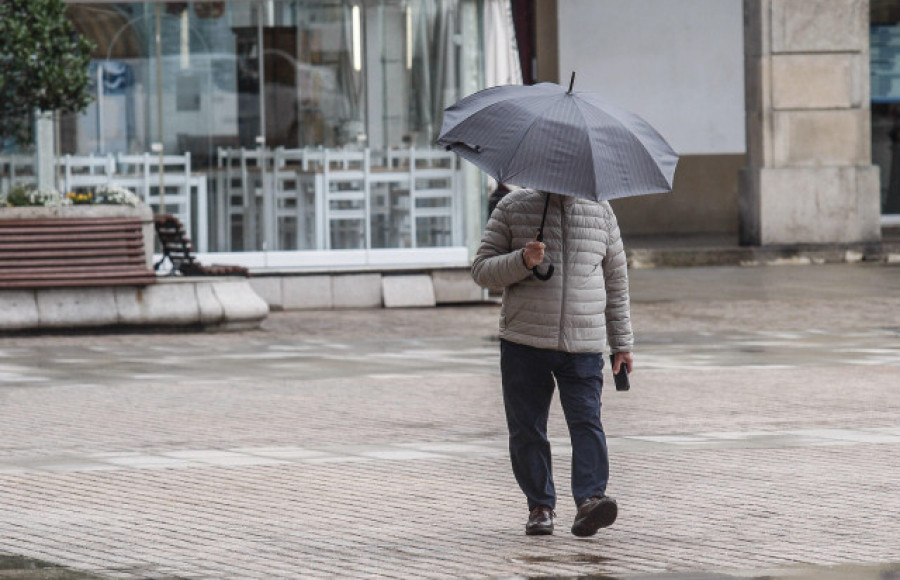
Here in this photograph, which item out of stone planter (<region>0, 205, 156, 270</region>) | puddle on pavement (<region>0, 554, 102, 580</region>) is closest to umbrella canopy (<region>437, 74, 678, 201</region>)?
puddle on pavement (<region>0, 554, 102, 580</region>)

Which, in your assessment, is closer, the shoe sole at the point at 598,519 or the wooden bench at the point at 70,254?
the shoe sole at the point at 598,519

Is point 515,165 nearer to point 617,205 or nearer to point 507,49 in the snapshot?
point 507,49

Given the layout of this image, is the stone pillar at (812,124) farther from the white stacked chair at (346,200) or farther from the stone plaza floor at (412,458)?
the stone plaza floor at (412,458)

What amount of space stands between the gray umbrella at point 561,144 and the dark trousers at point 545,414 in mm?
513

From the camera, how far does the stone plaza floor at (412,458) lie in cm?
714

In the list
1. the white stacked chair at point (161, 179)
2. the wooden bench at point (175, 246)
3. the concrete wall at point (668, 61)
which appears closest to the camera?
the wooden bench at point (175, 246)

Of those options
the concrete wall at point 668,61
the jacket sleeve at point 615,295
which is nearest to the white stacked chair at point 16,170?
the concrete wall at point 668,61

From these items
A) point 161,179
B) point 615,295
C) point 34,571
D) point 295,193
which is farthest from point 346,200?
point 34,571

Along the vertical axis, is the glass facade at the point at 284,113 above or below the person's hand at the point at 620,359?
above

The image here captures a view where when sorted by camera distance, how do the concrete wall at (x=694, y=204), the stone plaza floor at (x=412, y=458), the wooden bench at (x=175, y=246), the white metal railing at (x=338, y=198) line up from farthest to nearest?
1. the concrete wall at (x=694, y=204)
2. the white metal railing at (x=338, y=198)
3. the wooden bench at (x=175, y=246)
4. the stone plaza floor at (x=412, y=458)

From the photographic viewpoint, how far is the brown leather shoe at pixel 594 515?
7336 millimetres

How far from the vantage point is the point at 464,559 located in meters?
7.06

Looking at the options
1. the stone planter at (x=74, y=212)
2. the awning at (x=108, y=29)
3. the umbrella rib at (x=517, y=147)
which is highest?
the awning at (x=108, y=29)

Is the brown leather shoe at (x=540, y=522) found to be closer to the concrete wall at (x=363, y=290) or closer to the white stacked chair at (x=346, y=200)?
the concrete wall at (x=363, y=290)
